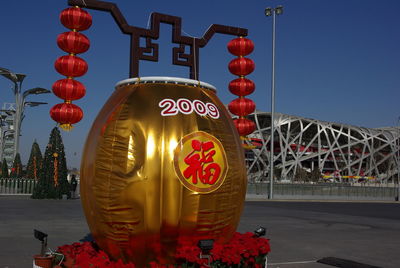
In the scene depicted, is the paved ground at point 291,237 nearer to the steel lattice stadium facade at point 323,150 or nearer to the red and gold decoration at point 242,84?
the red and gold decoration at point 242,84

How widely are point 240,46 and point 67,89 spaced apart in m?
2.92

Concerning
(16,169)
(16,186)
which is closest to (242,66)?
(16,186)

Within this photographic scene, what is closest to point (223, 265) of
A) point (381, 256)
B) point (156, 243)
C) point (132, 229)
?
point (156, 243)

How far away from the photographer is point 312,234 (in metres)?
13.3

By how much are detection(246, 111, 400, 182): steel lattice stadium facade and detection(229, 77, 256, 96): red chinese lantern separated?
81.9 meters

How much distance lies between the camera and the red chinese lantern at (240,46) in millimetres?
7246

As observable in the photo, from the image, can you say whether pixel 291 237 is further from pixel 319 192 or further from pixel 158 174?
pixel 319 192

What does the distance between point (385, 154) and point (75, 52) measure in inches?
3994

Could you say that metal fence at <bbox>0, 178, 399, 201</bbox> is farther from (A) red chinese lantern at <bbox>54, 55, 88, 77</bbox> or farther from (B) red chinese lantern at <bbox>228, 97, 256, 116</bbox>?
(A) red chinese lantern at <bbox>54, 55, 88, 77</bbox>

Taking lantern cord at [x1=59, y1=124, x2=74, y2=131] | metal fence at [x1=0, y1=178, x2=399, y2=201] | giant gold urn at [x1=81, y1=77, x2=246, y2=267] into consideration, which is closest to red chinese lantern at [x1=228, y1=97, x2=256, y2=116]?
giant gold urn at [x1=81, y1=77, x2=246, y2=267]

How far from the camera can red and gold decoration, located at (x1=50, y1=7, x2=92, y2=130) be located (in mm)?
5992

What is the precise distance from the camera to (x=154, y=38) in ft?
20.3

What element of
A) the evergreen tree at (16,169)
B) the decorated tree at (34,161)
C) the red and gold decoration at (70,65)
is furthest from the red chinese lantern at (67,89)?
the evergreen tree at (16,169)

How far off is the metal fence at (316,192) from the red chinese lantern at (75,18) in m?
30.9
